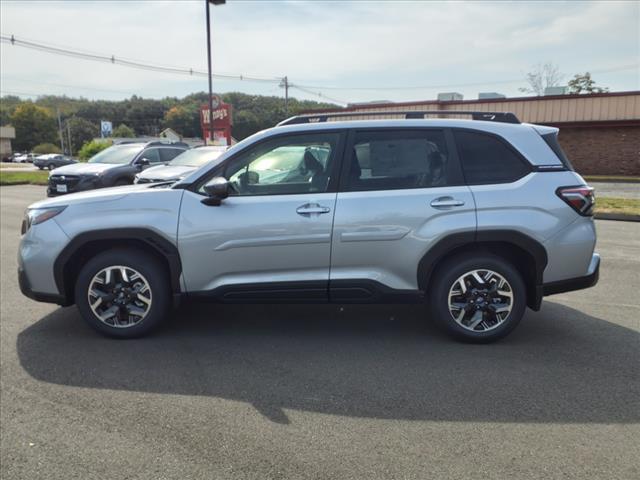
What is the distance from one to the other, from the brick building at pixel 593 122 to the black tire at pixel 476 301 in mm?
20163

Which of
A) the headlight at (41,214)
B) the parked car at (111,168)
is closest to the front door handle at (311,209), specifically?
the headlight at (41,214)

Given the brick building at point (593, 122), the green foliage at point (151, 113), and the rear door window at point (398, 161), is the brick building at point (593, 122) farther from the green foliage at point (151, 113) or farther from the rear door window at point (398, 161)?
the green foliage at point (151, 113)

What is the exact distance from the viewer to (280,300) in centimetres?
436

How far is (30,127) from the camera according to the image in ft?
364

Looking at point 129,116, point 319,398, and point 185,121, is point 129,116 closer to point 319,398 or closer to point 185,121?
point 185,121

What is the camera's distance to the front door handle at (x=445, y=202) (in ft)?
13.7

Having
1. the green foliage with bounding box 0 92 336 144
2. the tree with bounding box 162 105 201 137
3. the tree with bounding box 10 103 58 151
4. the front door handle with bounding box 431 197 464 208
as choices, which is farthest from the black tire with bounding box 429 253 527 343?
the tree with bounding box 10 103 58 151

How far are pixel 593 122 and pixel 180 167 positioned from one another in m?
20.6

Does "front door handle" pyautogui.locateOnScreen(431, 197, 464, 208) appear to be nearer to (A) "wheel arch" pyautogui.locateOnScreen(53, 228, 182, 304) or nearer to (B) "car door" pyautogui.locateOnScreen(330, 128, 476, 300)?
(B) "car door" pyautogui.locateOnScreen(330, 128, 476, 300)

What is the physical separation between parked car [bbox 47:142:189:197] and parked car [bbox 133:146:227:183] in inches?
42.2

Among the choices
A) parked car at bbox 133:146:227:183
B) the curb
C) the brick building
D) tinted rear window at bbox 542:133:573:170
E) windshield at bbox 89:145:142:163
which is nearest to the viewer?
tinted rear window at bbox 542:133:573:170

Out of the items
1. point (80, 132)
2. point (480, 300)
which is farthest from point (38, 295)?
point (80, 132)

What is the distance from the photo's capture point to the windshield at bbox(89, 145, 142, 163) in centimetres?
1383

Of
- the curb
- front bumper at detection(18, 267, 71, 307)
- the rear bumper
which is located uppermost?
the rear bumper
